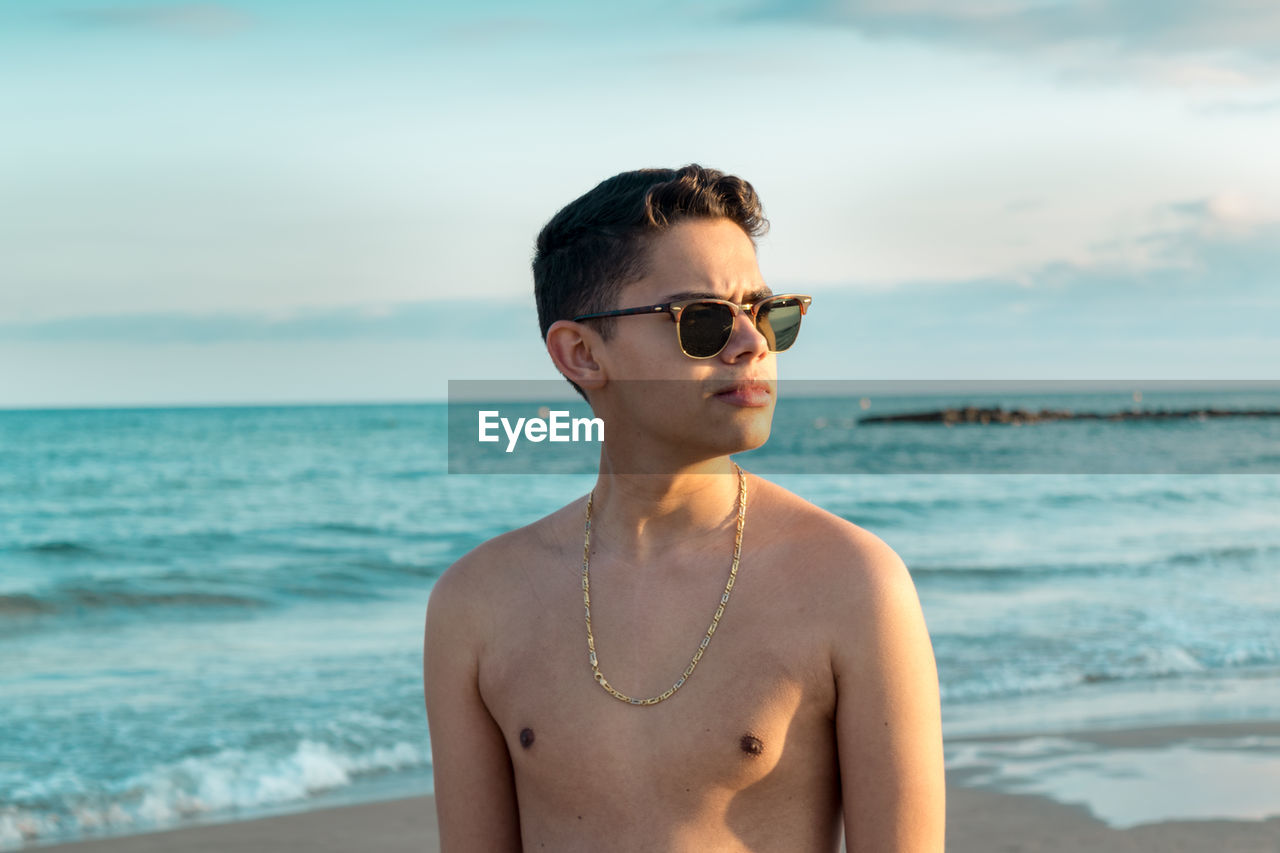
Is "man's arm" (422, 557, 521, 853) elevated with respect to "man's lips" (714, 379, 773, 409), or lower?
lower

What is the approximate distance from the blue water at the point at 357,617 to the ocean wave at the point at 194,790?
2cm

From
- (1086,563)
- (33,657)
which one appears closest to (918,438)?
(1086,563)

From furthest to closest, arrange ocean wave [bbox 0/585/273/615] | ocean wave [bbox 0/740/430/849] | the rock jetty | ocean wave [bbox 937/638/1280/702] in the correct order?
the rock jetty → ocean wave [bbox 0/585/273/615] → ocean wave [bbox 937/638/1280/702] → ocean wave [bbox 0/740/430/849]

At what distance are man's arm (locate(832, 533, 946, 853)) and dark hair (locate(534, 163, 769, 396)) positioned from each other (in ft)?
2.25

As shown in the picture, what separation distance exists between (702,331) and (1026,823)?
4.81 metres

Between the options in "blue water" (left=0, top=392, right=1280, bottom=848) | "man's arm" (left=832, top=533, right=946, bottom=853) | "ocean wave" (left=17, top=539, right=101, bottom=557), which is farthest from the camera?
"ocean wave" (left=17, top=539, right=101, bottom=557)

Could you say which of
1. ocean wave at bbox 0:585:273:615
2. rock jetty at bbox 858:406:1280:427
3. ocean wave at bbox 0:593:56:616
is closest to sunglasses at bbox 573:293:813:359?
ocean wave at bbox 0:585:273:615

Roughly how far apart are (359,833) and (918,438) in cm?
4658

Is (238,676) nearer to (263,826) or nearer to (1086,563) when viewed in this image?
(263,826)

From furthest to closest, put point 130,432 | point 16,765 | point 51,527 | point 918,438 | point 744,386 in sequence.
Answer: point 130,432
point 918,438
point 51,527
point 16,765
point 744,386

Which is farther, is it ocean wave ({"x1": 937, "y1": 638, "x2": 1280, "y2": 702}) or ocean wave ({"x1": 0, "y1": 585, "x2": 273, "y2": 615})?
ocean wave ({"x1": 0, "y1": 585, "x2": 273, "y2": 615})

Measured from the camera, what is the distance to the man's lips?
85.4 inches

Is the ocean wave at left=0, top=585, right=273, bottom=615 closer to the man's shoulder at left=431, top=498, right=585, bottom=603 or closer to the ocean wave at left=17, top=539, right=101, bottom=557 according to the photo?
the ocean wave at left=17, top=539, right=101, bottom=557

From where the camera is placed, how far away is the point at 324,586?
14.7 meters
